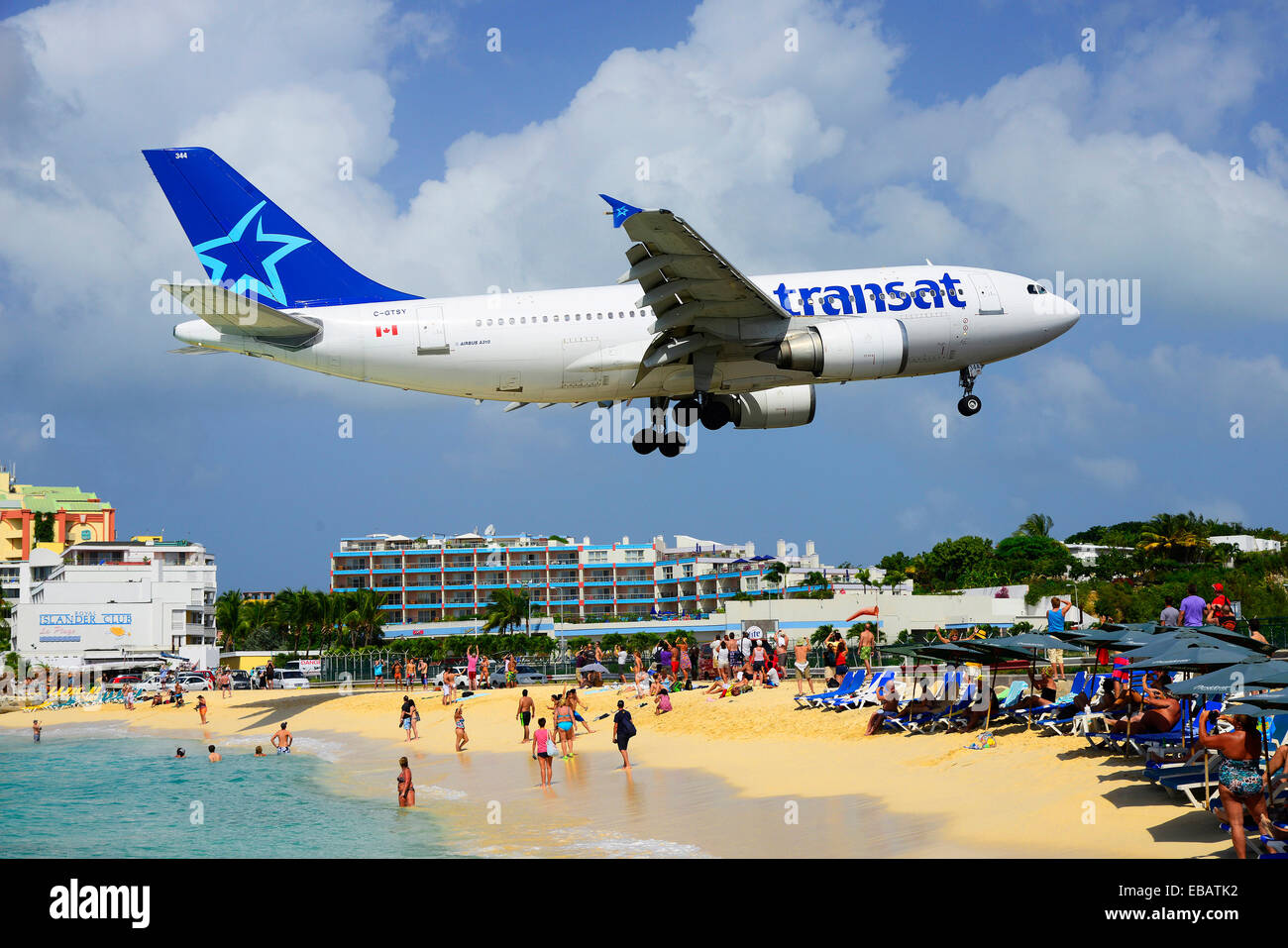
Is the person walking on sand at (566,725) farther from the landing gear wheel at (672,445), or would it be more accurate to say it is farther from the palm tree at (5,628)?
the palm tree at (5,628)

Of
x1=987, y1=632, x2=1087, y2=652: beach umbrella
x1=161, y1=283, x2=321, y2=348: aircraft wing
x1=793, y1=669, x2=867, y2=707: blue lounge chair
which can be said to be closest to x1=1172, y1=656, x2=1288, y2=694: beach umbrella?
x1=987, y1=632, x2=1087, y2=652: beach umbrella

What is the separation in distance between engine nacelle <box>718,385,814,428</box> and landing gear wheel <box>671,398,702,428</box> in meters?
1.25

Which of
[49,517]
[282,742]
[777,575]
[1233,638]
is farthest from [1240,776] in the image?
[49,517]

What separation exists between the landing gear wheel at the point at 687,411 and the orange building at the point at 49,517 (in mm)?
123540

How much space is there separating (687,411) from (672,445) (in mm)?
1818

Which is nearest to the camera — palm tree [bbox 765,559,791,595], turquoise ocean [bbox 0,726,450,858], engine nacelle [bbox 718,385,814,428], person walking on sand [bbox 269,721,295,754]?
turquoise ocean [bbox 0,726,450,858]

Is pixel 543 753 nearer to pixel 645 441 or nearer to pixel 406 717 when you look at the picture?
pixel 645 441

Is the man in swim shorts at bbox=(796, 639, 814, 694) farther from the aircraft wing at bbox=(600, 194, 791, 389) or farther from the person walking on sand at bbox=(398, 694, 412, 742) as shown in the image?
the person walking on sand at bbox=(398, 694, 412, 742)

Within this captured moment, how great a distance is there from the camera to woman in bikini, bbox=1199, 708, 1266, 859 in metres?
14.2

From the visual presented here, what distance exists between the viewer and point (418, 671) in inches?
2886

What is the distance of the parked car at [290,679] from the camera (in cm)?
7806

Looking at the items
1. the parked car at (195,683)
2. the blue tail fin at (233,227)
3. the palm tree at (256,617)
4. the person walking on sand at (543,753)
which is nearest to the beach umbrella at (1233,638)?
the person walking on sand at (543,753)

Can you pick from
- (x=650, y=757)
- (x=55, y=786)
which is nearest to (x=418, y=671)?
(x=55, y=786)
